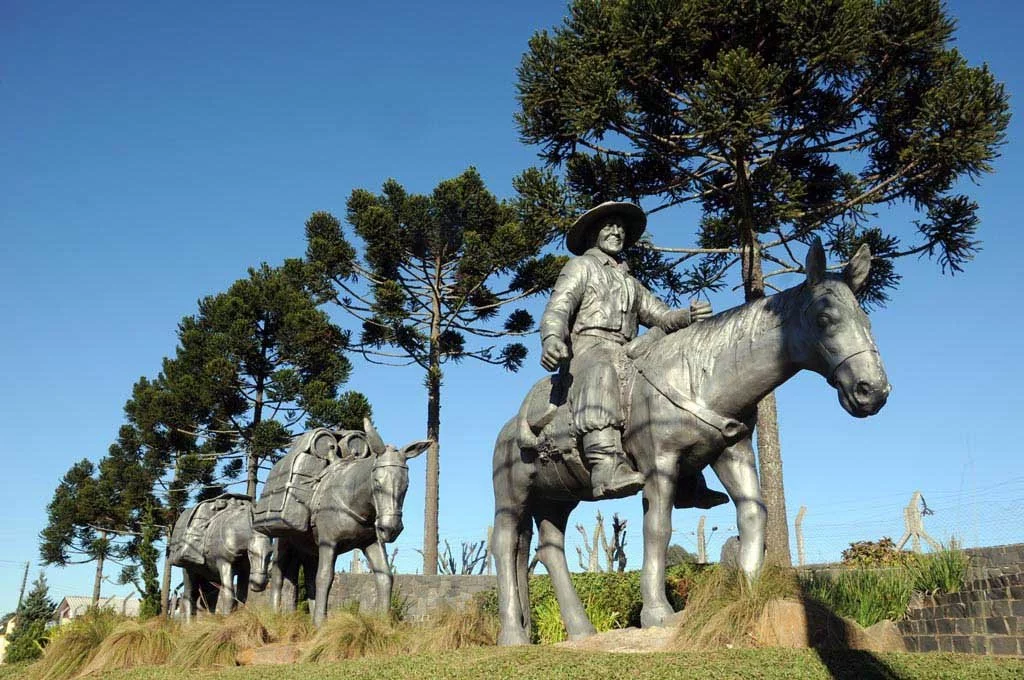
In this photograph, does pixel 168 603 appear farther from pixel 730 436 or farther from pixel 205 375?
pixel 730 436

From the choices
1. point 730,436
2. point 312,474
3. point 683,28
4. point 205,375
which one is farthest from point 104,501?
Answer: point 730,436

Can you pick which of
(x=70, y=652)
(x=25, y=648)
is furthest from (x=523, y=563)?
(x=25, y=648)

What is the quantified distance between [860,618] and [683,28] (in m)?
10.1

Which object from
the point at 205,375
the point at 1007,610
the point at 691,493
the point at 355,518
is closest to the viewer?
the point at 1007,610

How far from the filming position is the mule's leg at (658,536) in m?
5.58

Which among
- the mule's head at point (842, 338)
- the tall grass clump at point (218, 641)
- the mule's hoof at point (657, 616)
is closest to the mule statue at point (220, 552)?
the tall grass clump at point (218, 641)

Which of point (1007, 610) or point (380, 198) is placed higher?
point (380, 198)

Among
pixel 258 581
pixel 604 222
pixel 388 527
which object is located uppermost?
pixel 604 222

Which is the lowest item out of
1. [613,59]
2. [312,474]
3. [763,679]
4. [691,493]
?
[763,679]

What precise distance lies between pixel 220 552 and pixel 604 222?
8869 mm

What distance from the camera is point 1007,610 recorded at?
5.53m

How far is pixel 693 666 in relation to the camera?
15.4 feet

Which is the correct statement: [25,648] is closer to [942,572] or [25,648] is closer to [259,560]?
[259,560]

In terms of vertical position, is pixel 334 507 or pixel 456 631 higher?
pixel 334 507
